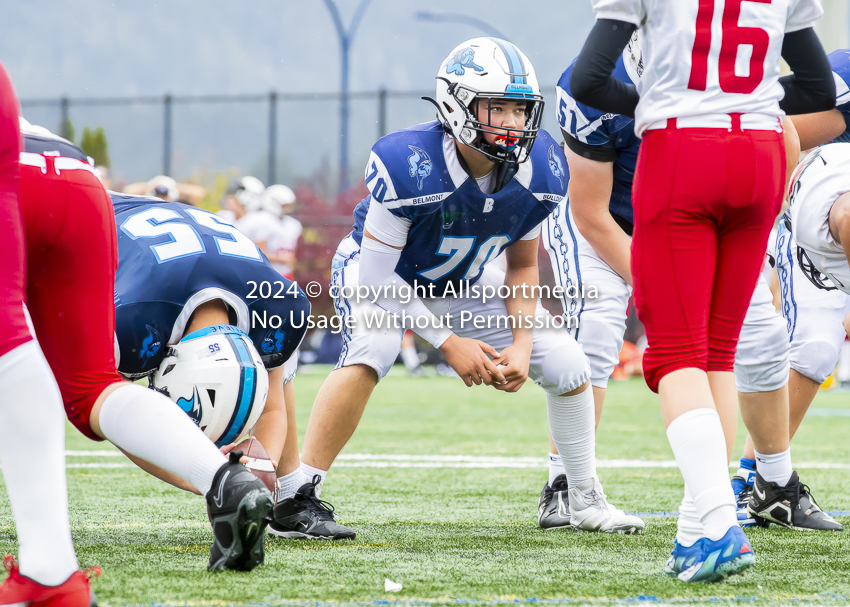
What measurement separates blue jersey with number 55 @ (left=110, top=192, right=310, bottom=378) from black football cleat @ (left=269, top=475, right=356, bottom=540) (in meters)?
0.45

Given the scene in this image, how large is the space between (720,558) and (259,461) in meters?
1.33

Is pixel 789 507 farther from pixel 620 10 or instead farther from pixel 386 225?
pixel 620 10

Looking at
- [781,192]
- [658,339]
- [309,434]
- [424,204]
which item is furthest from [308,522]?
[781,192]

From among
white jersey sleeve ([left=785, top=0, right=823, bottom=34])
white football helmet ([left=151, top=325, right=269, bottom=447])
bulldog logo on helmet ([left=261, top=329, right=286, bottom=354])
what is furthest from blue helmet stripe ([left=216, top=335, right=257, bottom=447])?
white jersey sleeve ([left=785, top=0, right=823, bottom=34])

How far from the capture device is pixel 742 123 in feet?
7.53

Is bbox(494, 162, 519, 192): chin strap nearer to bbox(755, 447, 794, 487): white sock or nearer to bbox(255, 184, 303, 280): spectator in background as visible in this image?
bbox(755, 447, 794, 487): white sock

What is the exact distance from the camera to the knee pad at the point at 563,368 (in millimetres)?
3207

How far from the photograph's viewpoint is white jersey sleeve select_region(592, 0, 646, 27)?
→ 2.25m

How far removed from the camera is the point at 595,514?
127 inches

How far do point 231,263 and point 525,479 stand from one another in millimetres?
2224

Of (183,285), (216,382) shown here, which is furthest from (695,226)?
(183,285)

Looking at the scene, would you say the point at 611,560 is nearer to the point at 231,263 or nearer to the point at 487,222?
the point at 487,222

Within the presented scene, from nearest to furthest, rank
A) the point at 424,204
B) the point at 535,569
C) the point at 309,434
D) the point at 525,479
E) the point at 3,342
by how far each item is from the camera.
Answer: the point at 3,342, the point at 535,569, the point at 424,204, the point at 309,434, the point at 525,479

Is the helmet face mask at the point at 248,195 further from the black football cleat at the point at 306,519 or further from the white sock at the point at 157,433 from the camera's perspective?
the white sock at the point at 157,433
